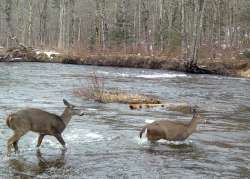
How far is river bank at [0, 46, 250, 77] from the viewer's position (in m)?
47.5

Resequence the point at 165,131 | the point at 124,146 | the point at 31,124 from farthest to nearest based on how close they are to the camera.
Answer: the point at 165,131 < the point at 124,146 < the point at 31,124

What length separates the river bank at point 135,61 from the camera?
47469 mm

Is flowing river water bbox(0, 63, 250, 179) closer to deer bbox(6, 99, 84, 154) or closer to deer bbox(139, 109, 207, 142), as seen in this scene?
deer bbox(139, 109, 207, 142)

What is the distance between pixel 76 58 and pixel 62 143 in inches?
1626

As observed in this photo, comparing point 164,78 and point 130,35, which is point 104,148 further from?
point 130,35

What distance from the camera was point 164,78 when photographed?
38.4 m

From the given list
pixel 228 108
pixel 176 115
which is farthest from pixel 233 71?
pixel 176 115

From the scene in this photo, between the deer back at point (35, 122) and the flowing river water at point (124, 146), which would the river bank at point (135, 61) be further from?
the deer back at point (35, 122)

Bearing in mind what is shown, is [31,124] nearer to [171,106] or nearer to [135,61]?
[171,106]

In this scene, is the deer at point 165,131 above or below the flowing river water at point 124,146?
above

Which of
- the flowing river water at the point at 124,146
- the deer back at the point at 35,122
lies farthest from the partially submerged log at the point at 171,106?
the deer back at the point at 35,122

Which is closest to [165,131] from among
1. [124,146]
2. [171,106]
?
[124,146]

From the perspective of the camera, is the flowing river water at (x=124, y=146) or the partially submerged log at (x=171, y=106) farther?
the partially submerged log at (x=171, y=106)

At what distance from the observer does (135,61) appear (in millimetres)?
51562
